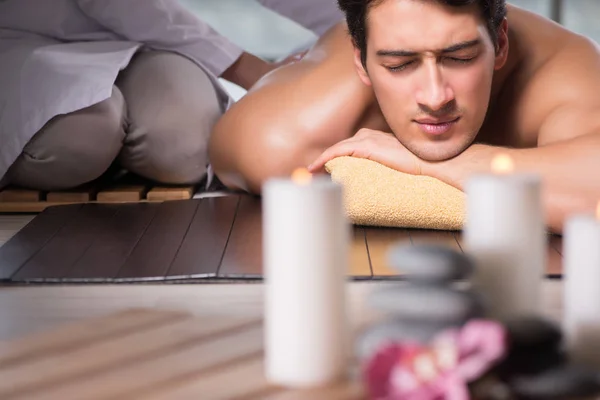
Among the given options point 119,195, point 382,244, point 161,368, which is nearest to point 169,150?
point 119,195

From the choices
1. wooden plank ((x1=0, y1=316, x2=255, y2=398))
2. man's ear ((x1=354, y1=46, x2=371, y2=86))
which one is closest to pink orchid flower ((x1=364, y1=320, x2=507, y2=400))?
wooden plank ((x1=0, y1=316, x2=255, y2=398))

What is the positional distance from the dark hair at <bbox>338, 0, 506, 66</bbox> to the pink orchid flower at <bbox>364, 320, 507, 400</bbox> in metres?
1.23

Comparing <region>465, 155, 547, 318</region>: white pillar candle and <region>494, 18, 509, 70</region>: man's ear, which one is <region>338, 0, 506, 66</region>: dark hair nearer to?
<region>494, 18, 509, 70</region>: man's ear

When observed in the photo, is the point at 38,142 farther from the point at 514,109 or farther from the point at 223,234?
the point at 514,109

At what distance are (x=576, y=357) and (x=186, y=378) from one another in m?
0.41

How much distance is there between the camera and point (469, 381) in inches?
38.2

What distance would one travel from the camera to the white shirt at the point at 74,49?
2645 millimetres

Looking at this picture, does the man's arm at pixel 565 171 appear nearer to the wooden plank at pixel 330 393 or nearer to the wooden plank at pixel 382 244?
the wooden plank at pixel 382 244

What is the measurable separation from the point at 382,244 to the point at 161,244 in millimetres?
439

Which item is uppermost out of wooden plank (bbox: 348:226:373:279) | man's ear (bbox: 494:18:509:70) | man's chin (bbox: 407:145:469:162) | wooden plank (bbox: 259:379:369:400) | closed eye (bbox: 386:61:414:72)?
man's ear (bbox: 494:18:509:70)

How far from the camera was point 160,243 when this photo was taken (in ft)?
6.84

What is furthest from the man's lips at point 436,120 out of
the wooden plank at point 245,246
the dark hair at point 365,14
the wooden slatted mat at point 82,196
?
the wooden slatted mat at point 82,196

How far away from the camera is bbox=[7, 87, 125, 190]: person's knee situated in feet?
8.65

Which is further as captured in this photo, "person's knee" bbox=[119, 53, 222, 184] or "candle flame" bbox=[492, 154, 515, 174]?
"person's knee" bbox=[119, 53, 222, 184]
